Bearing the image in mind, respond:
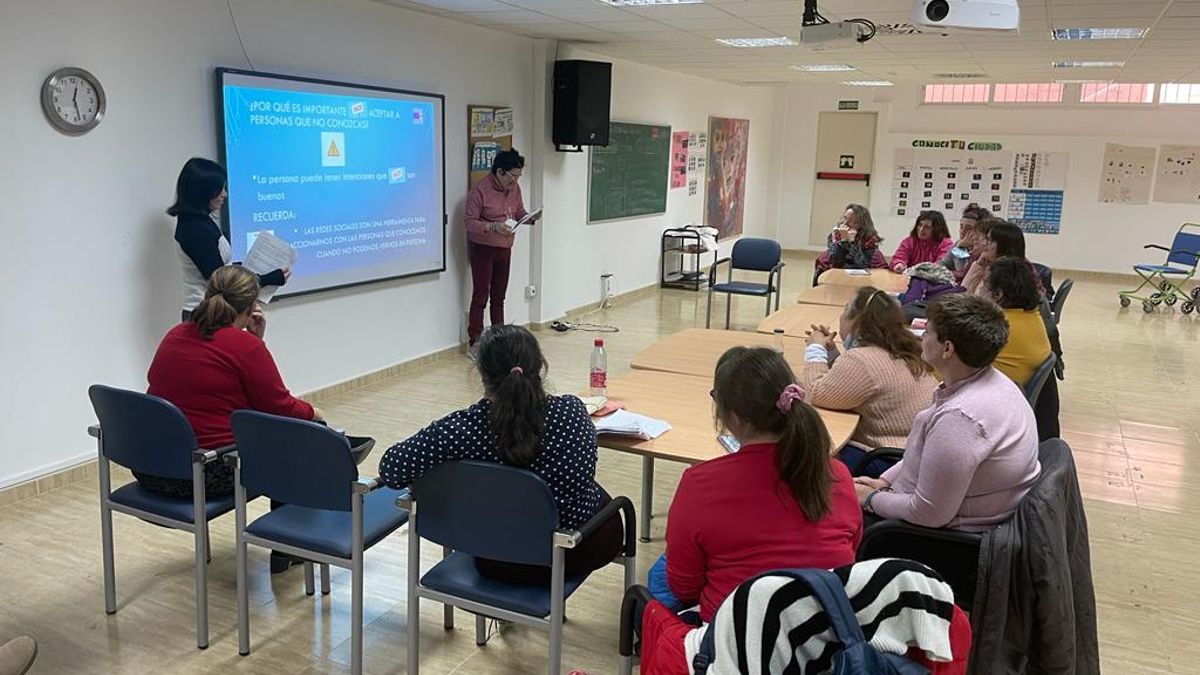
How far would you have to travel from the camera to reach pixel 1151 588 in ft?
11.0

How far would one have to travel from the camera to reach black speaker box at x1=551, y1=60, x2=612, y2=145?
7.15 meters

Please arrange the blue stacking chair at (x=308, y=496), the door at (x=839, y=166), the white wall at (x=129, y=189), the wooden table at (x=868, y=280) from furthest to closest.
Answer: the door at (x=839, y=166)
the wooden table at (x=868, y=280)
the white wall at (x=129, y=189)
the blue stacking chair at (x=308, y=496)

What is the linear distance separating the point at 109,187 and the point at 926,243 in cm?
540

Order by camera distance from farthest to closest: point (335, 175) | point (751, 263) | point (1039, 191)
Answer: point (1039, 191) → point (751, 263) → point (335, 175)

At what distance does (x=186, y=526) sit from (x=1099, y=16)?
19.4 feet

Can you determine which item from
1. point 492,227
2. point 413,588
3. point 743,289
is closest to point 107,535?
point 413,588

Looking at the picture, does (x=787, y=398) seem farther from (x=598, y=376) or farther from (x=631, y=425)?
(x=598, y=376)

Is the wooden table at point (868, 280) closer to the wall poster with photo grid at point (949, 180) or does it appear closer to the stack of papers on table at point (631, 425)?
the stack of papers on table at point (631, 425)

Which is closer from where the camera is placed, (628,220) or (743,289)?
(743,289)

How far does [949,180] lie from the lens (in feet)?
41.5

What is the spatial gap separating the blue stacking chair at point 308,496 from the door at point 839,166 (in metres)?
11.8

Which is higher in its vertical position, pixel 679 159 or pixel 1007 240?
pixel 679 159

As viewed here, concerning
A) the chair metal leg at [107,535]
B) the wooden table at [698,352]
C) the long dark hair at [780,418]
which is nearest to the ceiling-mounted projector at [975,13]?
the wooden table at [698,352]

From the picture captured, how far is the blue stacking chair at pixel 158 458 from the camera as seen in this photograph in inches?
100
